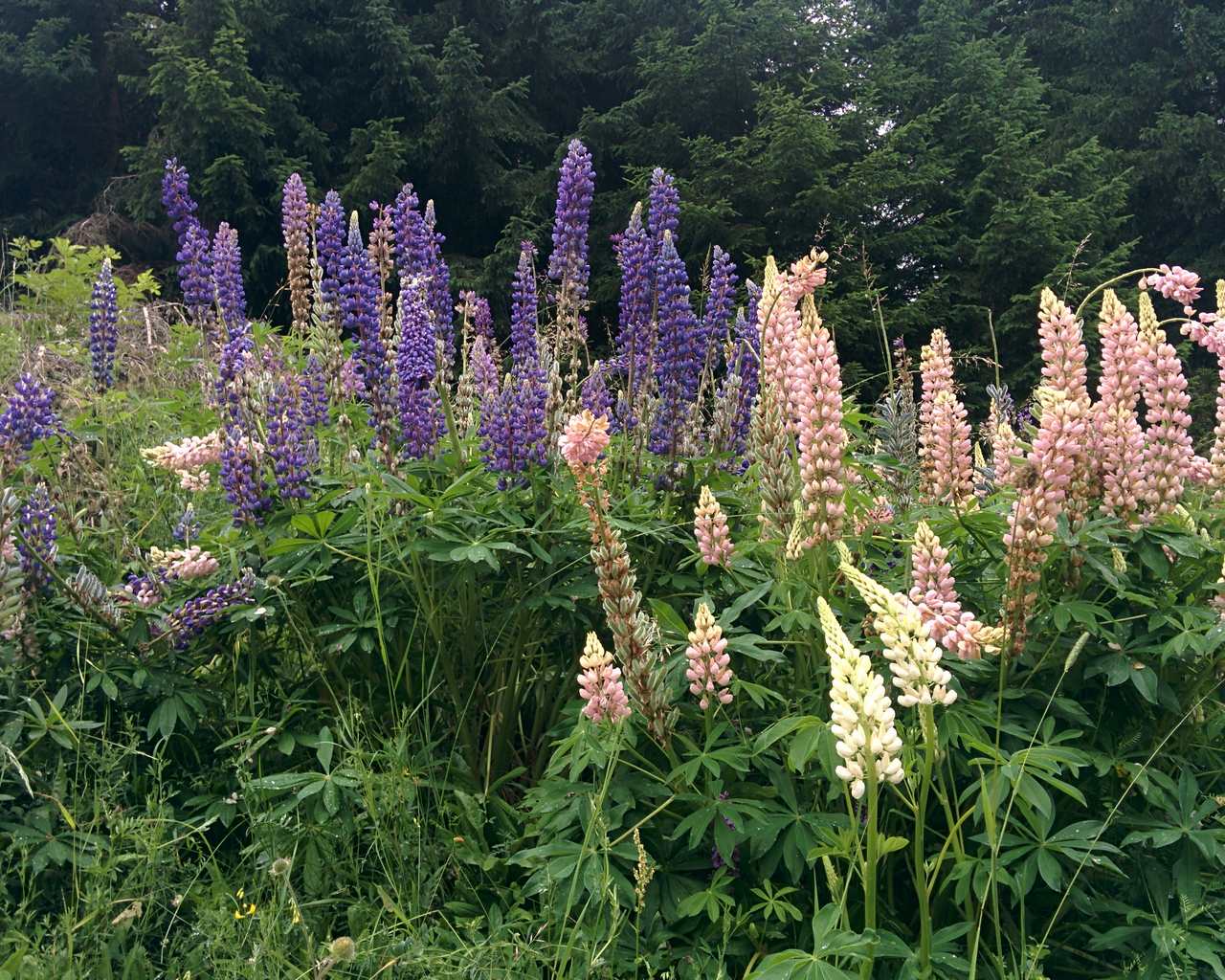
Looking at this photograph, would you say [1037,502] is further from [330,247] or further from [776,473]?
[330,247]

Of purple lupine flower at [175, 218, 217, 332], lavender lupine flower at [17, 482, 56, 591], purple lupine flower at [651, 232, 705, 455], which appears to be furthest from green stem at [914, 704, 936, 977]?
purple lupine flower at [175, 218, 217, 332]

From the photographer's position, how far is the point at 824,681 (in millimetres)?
2336

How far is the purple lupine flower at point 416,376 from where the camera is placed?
3.10m

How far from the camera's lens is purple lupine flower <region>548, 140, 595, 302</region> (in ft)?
11.5

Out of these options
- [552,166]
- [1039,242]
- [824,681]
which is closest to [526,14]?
[552,166]

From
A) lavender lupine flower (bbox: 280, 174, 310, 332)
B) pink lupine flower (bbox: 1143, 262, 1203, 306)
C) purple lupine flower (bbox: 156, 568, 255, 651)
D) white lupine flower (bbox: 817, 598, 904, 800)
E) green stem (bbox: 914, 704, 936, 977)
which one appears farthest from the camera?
lavender lupine flower (bbox: 280, 174, 310, 332)

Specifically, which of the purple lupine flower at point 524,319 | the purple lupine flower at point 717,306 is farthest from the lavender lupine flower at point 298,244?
the purple lupine flower at point 717,306

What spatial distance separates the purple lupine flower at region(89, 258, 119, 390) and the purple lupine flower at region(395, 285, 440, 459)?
1949mm

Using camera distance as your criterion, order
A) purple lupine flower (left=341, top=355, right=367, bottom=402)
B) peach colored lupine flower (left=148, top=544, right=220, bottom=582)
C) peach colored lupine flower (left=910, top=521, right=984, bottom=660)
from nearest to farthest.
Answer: peach colored lupine flower (left=910, top=521, right=984, bottom=660) < peach colored lupine flower (left=148, top=544, right=220, bottom=582) < purple lupine flower (left=341, top=355, right=367, bottom=402)

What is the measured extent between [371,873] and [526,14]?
16894mm

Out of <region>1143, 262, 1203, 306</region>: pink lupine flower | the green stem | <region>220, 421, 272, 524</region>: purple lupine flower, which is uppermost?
<region>1143, 262, 1203, 306</region>: pink lupine flower

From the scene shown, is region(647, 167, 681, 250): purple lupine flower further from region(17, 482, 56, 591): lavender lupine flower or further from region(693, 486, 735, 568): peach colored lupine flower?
region(17, 482, 56, 591): lavender lupine flower

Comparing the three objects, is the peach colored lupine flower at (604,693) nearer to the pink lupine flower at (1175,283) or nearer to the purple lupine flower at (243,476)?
the purple lupine flower at (243,476)

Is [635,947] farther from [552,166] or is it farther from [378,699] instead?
[552,166]
